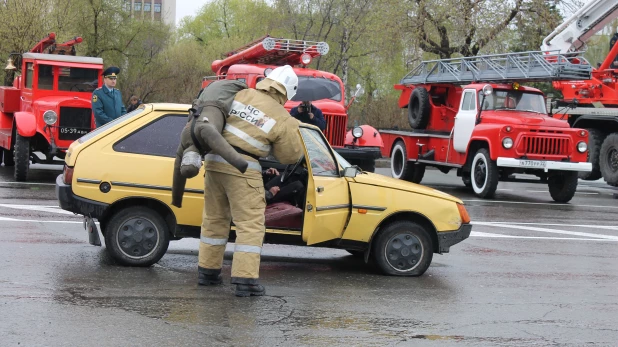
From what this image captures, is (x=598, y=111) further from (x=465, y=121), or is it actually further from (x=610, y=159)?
(x=465, y=121)

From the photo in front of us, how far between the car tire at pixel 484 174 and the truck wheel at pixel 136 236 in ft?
34.3

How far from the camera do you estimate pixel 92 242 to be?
859cm

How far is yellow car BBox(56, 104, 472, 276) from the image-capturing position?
826cm

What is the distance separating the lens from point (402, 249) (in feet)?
28.3

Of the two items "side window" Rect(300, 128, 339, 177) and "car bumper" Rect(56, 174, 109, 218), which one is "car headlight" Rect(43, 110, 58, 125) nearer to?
"car bumper" Rect(56, 174, 109, 218)

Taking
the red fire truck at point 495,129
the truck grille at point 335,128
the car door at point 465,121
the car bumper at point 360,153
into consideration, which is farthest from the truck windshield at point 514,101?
the car bumper at point 360,153

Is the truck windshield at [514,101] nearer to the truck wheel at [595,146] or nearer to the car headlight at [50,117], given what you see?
the truck wheel at [595,146]

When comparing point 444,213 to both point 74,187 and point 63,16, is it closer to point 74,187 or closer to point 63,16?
point 74,187

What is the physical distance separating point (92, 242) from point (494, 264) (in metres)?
4.01

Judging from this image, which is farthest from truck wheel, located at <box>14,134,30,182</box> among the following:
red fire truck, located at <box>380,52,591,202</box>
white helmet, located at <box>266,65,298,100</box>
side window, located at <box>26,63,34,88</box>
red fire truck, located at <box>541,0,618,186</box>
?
red fire truck, located at <box>541,0,618,186</box>

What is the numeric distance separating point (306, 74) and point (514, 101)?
4.10 metres

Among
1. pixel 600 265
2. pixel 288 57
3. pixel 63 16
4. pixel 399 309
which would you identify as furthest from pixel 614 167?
pixel 63 16

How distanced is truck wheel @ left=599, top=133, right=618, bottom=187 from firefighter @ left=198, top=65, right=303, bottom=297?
14963mm

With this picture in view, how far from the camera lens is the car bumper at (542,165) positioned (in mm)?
17188
